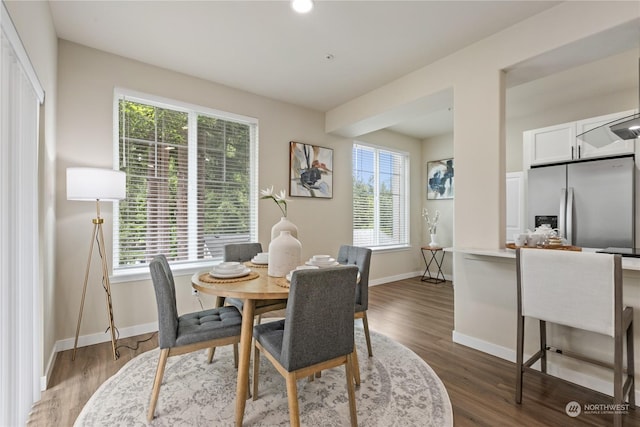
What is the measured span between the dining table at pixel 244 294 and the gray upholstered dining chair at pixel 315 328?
164 millimetres

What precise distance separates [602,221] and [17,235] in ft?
16.7

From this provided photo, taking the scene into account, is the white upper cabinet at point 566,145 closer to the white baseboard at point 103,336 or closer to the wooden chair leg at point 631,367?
the wooden chair leg at point 631,367

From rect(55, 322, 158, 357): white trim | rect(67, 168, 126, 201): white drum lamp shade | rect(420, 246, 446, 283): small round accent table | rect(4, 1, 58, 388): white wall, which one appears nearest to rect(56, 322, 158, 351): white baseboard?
rect(55, 322, 158, 357): white trim

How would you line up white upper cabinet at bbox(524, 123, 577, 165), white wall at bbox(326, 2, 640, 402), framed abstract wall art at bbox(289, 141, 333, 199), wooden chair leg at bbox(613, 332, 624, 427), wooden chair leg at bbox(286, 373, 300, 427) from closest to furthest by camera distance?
wooden chair leg at bbox(286, 373, 300, 427)
wooden chair leg at bbox(613, 332, 624, 427)
white wall at bbox(326, 2, 640, 402)
white upper cabinet at bbox(524, 123, 577, 165)
framed abstract wall art at bbox(289, 141, 333, 199)

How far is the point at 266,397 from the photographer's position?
198 cm

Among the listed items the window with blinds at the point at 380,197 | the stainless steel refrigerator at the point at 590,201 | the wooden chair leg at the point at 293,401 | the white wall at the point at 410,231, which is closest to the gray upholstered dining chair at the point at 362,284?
the wooden chair leg at the point at 293,401

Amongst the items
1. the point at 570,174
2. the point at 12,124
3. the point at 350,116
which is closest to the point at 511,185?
the point at 570,174

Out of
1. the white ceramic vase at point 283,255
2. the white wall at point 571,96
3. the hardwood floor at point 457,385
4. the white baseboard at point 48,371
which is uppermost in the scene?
the white wall at point 571,96

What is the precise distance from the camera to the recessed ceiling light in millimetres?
2213

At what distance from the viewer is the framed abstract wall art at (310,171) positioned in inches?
169

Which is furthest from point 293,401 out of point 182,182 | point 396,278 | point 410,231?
point 410,231

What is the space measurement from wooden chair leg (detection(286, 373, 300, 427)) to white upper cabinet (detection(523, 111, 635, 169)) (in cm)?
398

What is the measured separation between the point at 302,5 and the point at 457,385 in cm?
304

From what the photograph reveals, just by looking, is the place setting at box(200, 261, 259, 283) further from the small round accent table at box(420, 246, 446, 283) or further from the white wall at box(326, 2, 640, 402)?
the small round accent table at box(420, 246, 446, 283)
